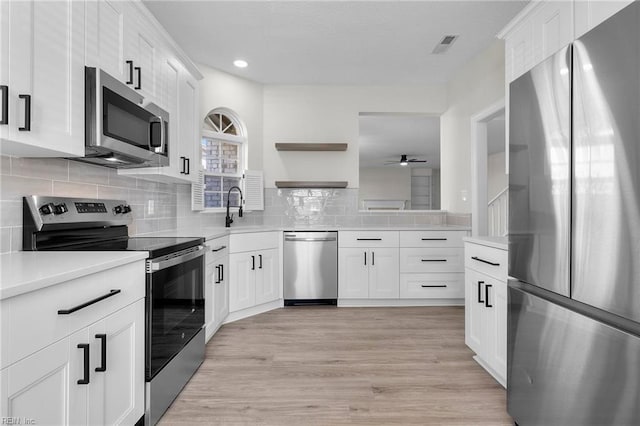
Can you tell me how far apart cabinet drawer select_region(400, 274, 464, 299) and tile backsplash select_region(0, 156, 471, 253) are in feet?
2.19

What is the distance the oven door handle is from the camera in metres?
1.72

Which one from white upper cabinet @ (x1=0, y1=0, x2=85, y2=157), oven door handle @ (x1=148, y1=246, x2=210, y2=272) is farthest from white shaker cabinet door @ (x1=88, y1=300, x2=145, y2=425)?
white upper cabinet @ (x1=0, y1=0, x2=85, y2=157)

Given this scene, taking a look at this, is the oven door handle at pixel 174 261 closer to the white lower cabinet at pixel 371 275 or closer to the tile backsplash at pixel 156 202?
the tile backsplash at pixel 156 202

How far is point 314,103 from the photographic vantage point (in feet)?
15.2

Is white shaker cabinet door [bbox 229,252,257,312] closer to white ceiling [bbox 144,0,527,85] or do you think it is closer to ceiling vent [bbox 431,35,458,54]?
white ceiling [bbox 144,0,527,85]

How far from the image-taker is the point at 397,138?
7598 millimetres

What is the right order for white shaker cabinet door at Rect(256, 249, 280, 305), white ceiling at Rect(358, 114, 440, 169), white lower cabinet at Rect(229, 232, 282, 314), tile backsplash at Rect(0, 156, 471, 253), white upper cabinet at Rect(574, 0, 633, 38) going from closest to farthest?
1. white upper cabinet at Rect(574, 0, 633, 38)
2. tile backsplash at Rect(0, 156, 471, 253)
3. white lower cabinet at Rect(229, 232, 282, 314)
4. white shaker cabinet door at Rect(256, 249, 280, 305)
5. white ceiling at Rect(358, 114, 440, 169)

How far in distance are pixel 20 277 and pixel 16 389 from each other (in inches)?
11.9

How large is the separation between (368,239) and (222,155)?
1.97 metres

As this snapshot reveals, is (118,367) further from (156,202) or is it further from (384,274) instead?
(384,274)

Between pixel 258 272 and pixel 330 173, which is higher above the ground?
pixel 330 173

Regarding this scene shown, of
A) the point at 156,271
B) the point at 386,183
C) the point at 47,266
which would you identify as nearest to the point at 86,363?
the point at 47,266

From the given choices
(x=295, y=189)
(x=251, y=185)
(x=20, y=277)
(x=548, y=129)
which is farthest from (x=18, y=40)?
(x=295, y=189)

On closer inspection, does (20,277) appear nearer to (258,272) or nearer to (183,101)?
(183,101)
